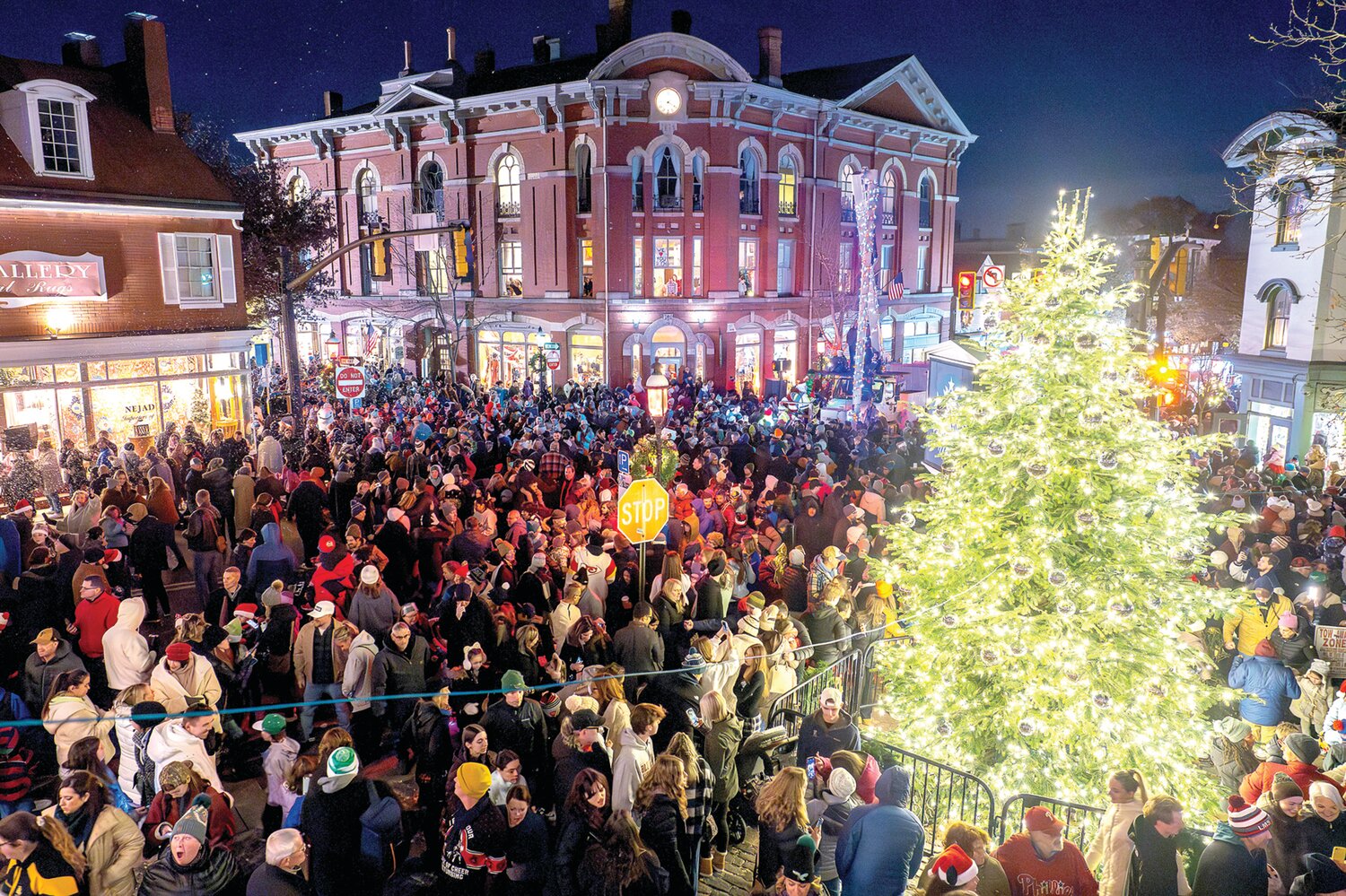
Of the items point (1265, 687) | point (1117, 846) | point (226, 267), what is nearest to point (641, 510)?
point (1117, 846)

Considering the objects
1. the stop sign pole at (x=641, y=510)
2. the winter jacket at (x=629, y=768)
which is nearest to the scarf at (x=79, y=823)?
the winter jacket at (x=629, y=768)

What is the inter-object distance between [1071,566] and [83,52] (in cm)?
2882

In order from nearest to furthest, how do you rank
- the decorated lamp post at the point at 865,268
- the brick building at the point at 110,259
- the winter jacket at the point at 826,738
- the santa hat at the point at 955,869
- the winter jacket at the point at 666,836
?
the santa hat at the point at 955,869 < the winter jacket at the point at 666,836 < the winter jacket at the point at 826,738 < the brick building at the point at 110,259 < the decorated lamp post at the point at 865,268

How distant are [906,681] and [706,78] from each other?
3160cm

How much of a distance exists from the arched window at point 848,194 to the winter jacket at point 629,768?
38.4 m

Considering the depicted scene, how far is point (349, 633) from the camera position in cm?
788

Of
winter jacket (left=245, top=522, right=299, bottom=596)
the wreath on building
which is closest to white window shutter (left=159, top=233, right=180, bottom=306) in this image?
the wreath on building

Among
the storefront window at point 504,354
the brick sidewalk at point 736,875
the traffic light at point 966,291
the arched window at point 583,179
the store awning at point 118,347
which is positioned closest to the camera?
the brick sidewalk at point 736,875

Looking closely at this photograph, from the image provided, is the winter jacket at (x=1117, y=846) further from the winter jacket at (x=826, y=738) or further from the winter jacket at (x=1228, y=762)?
the winter jacket at (x=1228, y=762)

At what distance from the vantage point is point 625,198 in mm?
35375

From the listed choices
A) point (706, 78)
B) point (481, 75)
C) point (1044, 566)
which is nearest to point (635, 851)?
point (1044, 566)

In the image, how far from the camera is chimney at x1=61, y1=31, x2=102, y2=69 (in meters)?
24.2

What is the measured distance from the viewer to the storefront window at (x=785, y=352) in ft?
128

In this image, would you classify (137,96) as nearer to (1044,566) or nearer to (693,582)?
(693,582)
